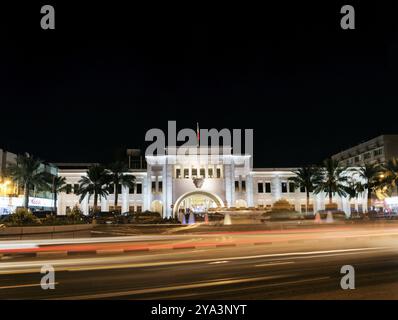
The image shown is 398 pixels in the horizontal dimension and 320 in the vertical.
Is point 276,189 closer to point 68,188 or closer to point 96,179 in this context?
point 96,179

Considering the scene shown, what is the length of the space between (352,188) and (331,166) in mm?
10372

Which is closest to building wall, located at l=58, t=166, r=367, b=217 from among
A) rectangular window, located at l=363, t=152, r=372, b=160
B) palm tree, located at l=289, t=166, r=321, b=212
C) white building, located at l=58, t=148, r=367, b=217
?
white building, located at l=58, t=148, r=367, b=217

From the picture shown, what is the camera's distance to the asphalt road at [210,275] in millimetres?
7902

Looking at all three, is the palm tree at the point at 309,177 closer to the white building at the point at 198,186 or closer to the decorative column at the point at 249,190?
the white building at the point at 198,186

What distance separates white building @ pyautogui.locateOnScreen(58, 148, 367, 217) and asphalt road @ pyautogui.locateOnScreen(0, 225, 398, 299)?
172 ft

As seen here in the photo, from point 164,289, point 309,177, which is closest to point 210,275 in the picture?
point 164,289

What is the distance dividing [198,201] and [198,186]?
17.0 feet

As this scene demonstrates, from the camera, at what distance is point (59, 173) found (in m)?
69.8

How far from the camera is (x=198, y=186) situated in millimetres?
68062

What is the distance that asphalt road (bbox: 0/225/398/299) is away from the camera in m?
7.90

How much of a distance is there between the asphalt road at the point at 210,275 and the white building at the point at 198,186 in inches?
2062

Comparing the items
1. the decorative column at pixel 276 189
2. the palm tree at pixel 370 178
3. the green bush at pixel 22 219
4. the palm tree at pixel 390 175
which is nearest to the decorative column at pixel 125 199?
the decorative column at pixel 276 189
